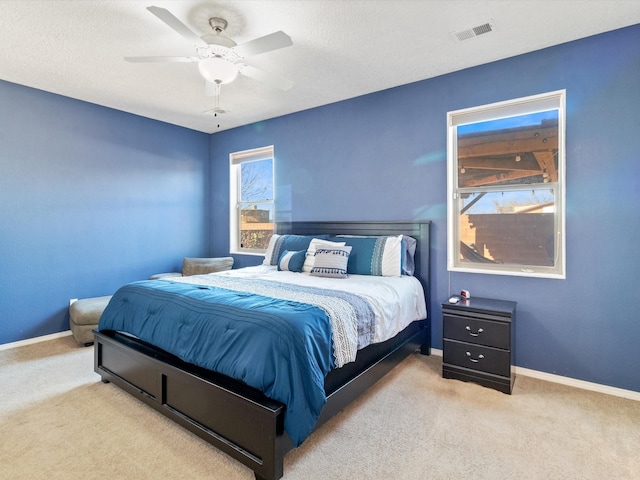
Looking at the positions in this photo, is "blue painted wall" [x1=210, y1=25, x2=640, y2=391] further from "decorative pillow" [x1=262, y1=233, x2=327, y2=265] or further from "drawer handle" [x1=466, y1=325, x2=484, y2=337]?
"decorative pillow" [x1=262, y1=233, x2=327, y2=265]

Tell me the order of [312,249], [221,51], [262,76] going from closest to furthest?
[221,51]
[262,76]
[312,249]

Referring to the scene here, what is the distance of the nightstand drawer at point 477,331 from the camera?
264 centimetres

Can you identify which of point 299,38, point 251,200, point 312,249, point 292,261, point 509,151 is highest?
point 299,38

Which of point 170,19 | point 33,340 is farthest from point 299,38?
point 33,340

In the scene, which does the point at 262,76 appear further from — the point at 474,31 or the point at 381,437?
the point at 381,437

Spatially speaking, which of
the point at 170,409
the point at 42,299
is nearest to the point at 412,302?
the point at 170,409

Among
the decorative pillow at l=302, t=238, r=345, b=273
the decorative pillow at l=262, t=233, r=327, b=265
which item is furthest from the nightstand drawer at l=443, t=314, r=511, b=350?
the decorative pillow at l=262, t=233, r=327, b=265

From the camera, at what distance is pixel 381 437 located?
6.81 feet

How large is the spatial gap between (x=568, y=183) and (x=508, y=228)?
59cm

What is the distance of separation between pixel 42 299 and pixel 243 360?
10.8 feet

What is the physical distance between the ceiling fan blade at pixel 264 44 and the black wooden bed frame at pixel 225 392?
6.58 feet

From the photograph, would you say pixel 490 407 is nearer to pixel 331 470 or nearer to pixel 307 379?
pixel 331 470

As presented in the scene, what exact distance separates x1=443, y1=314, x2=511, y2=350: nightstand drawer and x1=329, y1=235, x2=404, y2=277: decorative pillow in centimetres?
65

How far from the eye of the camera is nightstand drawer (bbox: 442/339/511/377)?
8.66 ft
